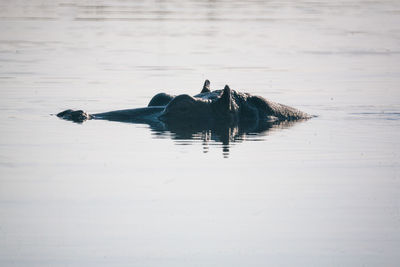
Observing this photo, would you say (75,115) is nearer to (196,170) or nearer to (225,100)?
(225,100)

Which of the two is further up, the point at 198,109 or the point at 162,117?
the point at 198,109

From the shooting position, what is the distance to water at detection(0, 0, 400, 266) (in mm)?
A: 8914

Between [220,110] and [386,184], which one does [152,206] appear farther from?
[220,110]

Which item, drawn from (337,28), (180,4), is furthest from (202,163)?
(180,4)

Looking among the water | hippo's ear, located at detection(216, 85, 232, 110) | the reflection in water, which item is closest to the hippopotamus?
hippo's ear, located at detection(216, 85, 232, 110)

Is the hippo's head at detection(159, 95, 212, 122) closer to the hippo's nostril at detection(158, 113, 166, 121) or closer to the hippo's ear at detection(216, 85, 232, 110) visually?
the hippo's nostril at detection(158, 113, 166, 121)

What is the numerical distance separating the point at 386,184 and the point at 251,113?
657 centimetres

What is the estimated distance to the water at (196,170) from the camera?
8.91 m

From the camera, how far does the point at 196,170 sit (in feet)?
40.2

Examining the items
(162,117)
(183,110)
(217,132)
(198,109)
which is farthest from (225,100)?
(217,132)

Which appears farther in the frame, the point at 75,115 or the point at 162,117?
the point at 162,117

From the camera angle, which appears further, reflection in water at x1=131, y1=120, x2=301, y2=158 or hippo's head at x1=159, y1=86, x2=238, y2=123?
hippo's head at x1=159, y1=86, x2=238, y2=123

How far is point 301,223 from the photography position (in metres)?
9.67

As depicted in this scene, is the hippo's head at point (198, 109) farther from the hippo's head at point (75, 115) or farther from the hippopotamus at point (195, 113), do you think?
the hippo's head at point (75, 115)
